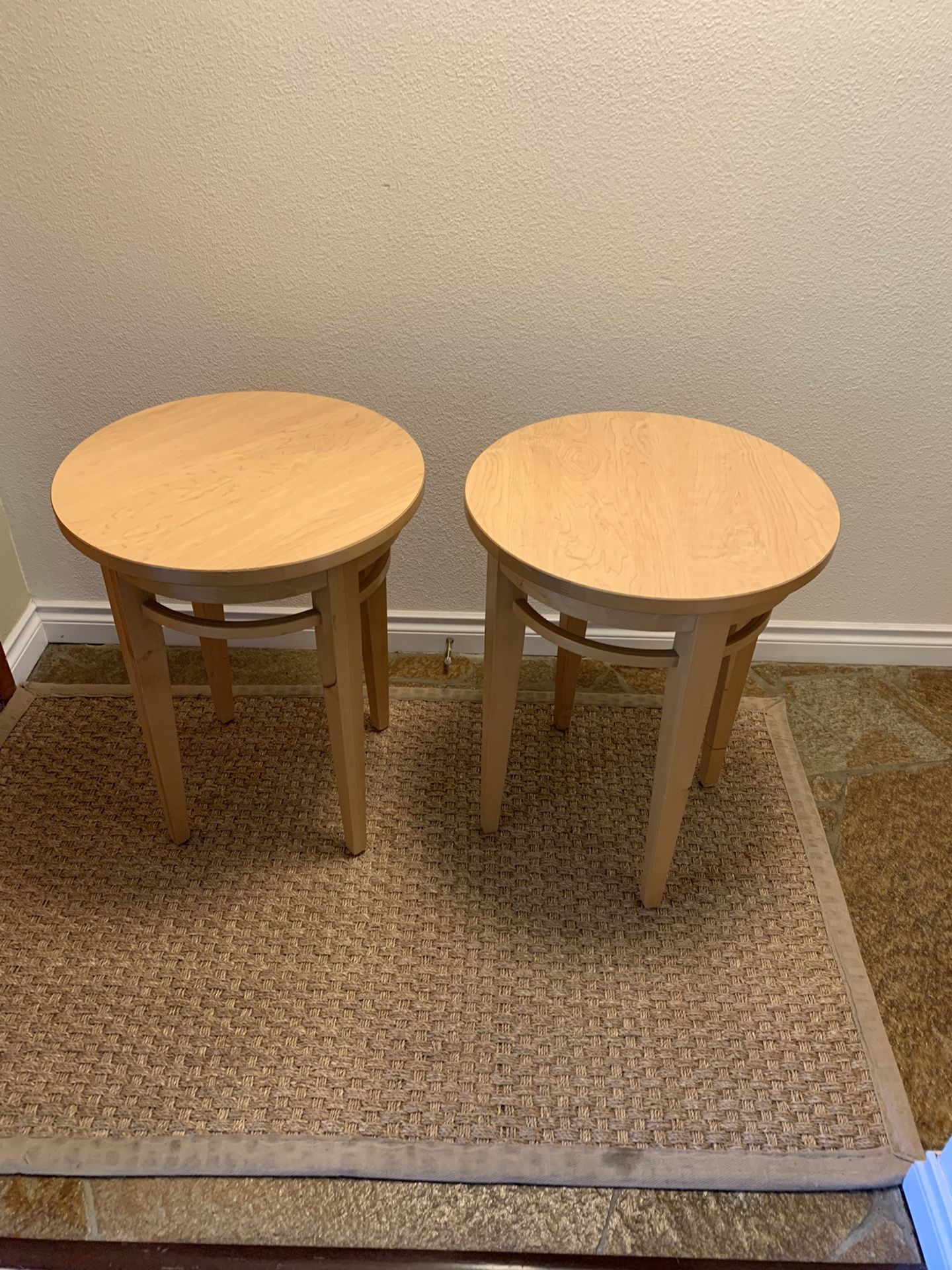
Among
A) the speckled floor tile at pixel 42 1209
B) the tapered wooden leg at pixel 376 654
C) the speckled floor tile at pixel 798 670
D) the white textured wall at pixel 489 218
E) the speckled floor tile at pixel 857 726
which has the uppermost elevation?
the white textured wall at pixel 489 218

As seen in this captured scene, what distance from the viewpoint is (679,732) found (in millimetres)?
1256

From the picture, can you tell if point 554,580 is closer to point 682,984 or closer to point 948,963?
point 682,984

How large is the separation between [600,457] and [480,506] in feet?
0.83

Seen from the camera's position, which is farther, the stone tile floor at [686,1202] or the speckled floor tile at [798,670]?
the speckled floor tile at [798,670]

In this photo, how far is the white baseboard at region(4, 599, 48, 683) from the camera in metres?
1.90

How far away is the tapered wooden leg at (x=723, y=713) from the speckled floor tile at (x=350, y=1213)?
0.76m

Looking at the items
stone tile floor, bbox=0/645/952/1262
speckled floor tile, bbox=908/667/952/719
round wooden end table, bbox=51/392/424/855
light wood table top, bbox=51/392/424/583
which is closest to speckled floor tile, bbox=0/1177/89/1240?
stone tile floor, bbox=0/645/952/1262

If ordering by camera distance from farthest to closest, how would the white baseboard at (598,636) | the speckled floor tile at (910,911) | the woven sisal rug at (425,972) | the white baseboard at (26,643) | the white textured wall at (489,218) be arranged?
the white baseboard at (598,636)
the white baseboard at (26,643)
the white textured wall at (489,218)
the speckled floor tile at (910,911)
the woven sisal rug at (425,972)

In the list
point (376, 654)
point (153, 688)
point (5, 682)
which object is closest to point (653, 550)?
point (376, 654)

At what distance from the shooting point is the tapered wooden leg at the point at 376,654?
164 cm

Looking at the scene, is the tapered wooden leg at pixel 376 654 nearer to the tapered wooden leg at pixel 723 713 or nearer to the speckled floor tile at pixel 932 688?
the tapered wooden leg at pixel 723 713

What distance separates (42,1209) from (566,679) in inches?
45.1

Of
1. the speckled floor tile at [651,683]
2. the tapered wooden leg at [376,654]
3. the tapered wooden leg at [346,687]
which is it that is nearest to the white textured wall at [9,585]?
the tapered wooden leg at [376,654]

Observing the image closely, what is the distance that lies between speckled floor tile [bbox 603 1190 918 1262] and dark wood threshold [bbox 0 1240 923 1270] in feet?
0.04
